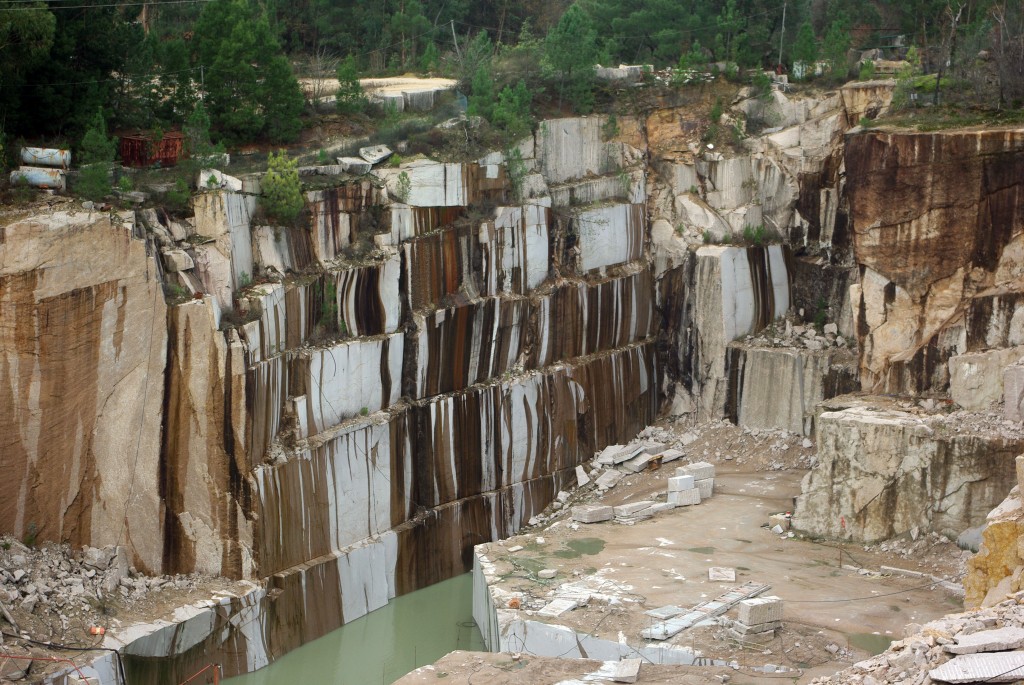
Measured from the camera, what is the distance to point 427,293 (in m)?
24.8

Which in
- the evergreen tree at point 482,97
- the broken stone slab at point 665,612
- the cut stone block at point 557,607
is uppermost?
the evergreen tree at point 482,97

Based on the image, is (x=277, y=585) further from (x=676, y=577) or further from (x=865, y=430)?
(x=865, y=430)

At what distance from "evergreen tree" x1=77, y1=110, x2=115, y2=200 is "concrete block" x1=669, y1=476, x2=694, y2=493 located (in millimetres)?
11250

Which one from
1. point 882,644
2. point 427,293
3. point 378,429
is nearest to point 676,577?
point 882,644

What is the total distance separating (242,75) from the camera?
981 inches

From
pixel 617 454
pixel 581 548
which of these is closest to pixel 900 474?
pixel 581 548

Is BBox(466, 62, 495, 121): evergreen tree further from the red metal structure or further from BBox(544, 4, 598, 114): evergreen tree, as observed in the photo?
the red metal structure

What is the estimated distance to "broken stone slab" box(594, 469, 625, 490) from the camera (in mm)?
25938

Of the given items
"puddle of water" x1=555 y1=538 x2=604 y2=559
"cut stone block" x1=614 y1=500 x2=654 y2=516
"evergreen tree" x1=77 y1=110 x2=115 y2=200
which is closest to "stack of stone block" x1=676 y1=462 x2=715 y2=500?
"cut stone block" x1=614 y1=500 x2=654 y2=516

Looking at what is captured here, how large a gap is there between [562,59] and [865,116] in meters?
6.86

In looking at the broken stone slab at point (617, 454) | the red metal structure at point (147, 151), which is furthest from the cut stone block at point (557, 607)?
the red metal structure at point (147, 151)

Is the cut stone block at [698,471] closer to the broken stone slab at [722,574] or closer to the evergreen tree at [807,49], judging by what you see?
the broken stone slab at [722,574]

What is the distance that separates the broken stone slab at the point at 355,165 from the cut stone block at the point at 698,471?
27.5ft

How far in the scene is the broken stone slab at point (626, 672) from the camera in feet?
47.8
